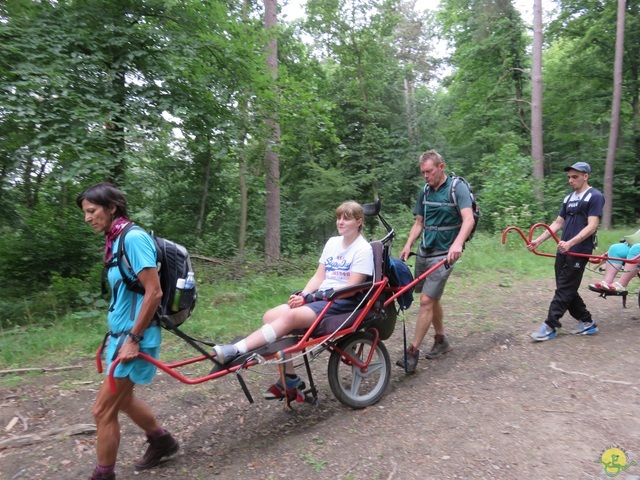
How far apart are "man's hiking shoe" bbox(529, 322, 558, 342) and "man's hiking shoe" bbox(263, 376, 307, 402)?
9.13 feet

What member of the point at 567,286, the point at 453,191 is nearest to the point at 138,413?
the point at 453,191

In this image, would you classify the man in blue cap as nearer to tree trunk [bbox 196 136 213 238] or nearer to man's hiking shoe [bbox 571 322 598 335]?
man's hiking shoe [bbox 571 322 598 335]

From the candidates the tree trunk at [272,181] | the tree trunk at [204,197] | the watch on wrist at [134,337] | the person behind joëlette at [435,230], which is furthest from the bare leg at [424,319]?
the tree trunk at [204,197]

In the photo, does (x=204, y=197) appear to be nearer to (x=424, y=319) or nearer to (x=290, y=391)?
(x=424, y=319)

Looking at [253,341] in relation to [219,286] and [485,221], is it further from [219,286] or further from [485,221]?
[485,221]

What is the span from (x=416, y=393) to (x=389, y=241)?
4.38 ft

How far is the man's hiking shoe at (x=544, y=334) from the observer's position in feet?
15.5

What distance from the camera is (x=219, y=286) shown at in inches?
308

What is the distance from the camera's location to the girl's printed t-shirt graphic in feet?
11.5

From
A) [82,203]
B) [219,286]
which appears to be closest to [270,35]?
[219,286]

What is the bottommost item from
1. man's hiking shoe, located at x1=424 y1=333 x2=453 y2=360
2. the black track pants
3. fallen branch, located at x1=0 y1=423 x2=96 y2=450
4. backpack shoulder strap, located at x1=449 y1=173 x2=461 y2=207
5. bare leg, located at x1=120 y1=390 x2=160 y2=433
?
fallen branch, located at x1=0 y1=423 x2=96 y2=450

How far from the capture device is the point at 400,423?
127 inches

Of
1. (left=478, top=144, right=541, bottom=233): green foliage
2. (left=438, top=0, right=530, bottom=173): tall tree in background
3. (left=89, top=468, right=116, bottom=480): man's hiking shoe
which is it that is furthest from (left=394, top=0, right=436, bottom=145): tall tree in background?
(left=89, top=468, right=116, bottom=480): man's hiking shoe

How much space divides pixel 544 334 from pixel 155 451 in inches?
159
